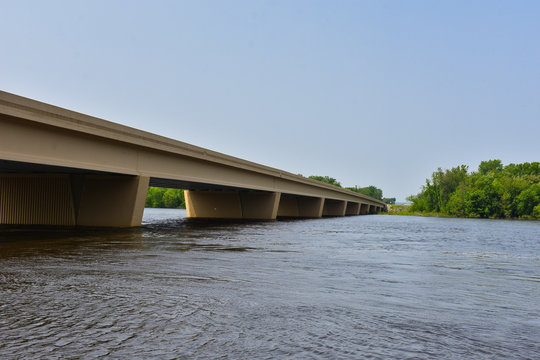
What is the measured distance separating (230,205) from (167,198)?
336 feet

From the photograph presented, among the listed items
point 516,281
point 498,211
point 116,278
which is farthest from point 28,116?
point 498,211

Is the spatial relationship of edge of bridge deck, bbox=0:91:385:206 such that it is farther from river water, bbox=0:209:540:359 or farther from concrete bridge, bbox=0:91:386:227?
river water, bbox=0:209:540:359

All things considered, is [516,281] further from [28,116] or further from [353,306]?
[28,116]

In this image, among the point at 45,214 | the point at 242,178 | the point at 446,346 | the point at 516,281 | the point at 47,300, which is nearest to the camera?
the point at 446,346

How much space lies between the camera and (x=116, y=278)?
9.70 m

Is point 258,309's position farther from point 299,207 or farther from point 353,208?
point 353,208

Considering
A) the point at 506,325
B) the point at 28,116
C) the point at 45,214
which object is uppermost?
the point at 28,116

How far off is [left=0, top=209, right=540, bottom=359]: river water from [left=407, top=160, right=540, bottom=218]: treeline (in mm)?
97057

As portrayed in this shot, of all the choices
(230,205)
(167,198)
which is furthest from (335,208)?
(167,198)

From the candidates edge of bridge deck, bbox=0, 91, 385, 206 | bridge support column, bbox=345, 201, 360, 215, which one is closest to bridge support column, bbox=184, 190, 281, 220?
edge of bridge deck, bbox=0, 91, 385, 206

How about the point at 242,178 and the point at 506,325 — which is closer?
the point at 506,325

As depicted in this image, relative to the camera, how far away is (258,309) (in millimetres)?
7090

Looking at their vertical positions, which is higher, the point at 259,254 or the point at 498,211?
the point at 498,211

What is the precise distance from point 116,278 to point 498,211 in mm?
106882
